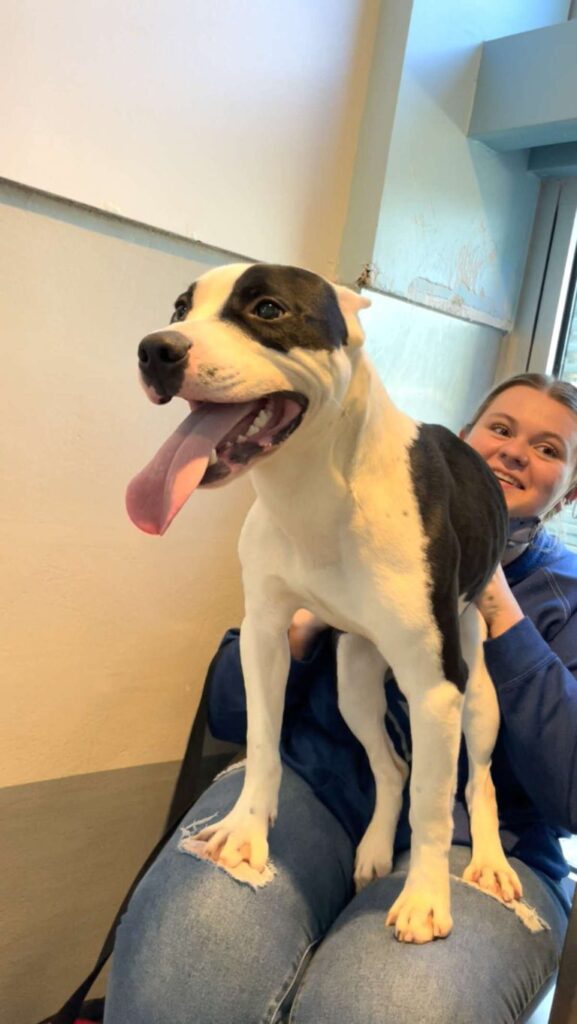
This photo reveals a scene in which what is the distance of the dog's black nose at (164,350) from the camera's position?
2.28 ft

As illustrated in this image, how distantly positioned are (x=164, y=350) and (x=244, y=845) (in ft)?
1.94

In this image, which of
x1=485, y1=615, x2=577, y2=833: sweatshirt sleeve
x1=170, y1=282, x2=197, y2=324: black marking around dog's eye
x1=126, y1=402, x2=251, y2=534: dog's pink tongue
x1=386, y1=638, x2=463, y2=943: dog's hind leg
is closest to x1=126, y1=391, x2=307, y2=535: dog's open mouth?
x1=126, y1=402, x2=251, y2=534: dog's pink tongue

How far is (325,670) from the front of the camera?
4.09 ft

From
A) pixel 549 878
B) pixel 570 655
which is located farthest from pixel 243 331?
pixel 549 878

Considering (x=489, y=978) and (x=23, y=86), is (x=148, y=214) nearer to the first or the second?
(x=23, y=86)

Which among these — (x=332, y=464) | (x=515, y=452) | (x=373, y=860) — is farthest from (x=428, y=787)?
(x=515, y=452)

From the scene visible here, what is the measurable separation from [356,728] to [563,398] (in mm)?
604

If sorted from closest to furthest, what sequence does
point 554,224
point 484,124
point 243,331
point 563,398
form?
1. point 243,331
2. point 563,398
3. point 484,124
4. point 554,224

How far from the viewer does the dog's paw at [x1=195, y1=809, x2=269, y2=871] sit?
3.21ft

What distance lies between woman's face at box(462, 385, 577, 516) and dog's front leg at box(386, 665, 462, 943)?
48 centimetres

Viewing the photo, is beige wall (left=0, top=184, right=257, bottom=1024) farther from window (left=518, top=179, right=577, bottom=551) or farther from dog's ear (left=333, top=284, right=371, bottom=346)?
window (left=518, top=179, right=577, bottom=551)

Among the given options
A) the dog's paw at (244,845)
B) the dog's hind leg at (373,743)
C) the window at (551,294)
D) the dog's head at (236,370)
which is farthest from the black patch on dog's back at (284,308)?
the window at (551,294)

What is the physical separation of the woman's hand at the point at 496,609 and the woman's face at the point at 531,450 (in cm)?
19

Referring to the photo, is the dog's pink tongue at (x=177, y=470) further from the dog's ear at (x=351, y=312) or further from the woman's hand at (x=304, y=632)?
the woman's hand at (x=304, y=632)
